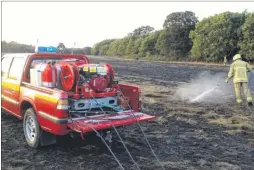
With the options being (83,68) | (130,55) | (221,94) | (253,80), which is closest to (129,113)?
(83,68)

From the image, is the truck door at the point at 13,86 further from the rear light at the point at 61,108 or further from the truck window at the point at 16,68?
the rear light at the point at 61,108

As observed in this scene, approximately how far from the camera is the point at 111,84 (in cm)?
632

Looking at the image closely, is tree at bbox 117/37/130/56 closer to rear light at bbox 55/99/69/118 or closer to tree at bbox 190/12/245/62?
tree at bbox 190/12/245/62

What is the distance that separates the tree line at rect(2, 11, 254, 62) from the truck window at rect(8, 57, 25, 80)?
16505mm

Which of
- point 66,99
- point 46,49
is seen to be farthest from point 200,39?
point 66,99

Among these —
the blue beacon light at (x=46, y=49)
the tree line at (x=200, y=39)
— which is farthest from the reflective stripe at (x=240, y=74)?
the tree line at (x=200, y=39)

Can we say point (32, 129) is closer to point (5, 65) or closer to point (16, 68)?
point (16, 68)

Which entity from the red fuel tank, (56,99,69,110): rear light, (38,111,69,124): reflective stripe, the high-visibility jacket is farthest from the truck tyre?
the high-visibility jacket

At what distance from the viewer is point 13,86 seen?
654cm

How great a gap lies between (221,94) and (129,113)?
844cm

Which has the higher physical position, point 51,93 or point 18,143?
point 51,93

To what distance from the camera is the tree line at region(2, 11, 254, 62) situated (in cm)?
3603

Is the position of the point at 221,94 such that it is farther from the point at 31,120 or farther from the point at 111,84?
the point at 31,120

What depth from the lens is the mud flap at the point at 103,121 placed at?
486 cm
